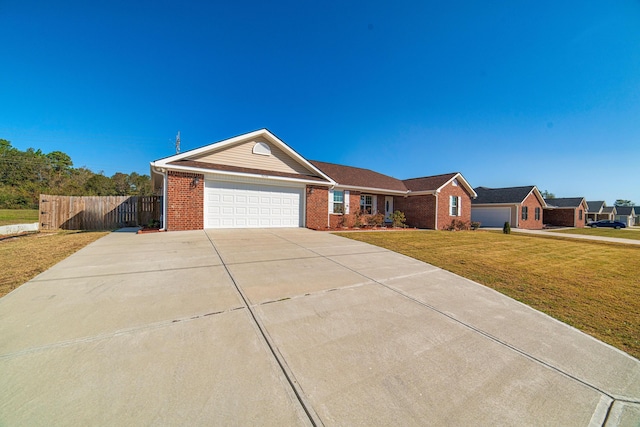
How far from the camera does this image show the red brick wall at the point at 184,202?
9336mm

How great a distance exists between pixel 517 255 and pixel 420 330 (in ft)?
26.0

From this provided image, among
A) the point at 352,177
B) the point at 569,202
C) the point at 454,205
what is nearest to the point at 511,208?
the point at 454,205

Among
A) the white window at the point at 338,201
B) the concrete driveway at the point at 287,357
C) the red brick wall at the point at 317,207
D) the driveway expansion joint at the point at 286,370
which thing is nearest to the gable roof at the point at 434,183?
the white window at the point at 338,201

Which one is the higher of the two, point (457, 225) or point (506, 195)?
point (506, 195)

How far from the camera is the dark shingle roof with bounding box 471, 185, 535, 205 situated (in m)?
25.4

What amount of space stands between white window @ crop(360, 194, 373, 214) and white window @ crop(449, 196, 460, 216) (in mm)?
6378

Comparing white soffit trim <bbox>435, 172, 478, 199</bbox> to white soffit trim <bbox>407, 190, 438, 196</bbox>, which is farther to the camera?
white soffit trim <bbox>435, 172, 478, 199</bbox>

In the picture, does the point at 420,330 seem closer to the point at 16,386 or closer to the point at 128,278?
the point at 16,386

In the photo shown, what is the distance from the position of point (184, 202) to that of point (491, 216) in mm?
30468

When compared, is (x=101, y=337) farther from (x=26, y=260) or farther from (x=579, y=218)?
(x=579, y=218)

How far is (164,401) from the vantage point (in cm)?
176

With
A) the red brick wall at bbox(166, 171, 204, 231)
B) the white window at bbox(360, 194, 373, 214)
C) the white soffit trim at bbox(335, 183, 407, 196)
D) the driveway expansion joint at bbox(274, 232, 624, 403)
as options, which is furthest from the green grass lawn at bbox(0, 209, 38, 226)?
the driveway expansion joint at bbox(274, 232, 624, 403)

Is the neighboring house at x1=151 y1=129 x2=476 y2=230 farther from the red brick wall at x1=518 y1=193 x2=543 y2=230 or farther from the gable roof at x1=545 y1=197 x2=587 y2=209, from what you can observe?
the gable roof at x1=545 y1=197 x2=587 y2=209

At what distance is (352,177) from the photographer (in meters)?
16.5
